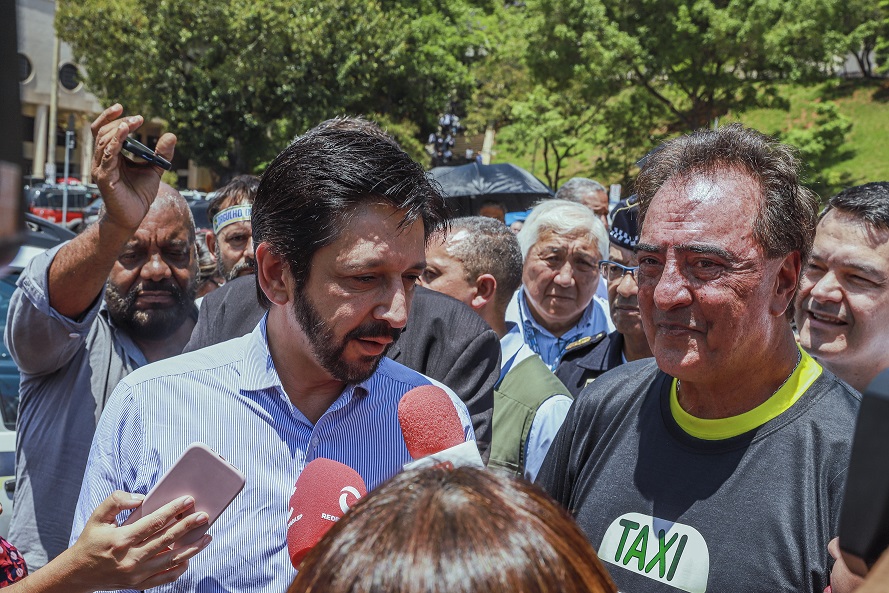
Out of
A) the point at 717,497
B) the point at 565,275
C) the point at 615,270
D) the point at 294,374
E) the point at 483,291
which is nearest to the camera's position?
the point at 717,497

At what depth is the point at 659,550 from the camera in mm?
1987

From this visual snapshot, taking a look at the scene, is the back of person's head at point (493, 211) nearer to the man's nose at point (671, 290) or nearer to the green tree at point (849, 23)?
the man's nose at point (671, 290)

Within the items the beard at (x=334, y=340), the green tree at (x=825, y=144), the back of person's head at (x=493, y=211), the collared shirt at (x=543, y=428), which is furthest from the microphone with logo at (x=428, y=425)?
the green tree at (x=825, y=144)

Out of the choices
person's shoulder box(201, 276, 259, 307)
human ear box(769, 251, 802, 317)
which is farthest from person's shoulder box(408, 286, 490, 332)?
human ear box(769, 251, 802, 317)

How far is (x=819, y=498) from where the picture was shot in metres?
1.85

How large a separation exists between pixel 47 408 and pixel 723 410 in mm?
2192

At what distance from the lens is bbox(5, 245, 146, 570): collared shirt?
9.23ft

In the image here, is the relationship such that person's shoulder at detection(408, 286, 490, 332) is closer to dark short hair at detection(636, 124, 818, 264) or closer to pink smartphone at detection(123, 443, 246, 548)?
dark short hair at detection(636, 124, 818, 264)

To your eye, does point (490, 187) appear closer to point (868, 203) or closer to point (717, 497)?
point (868, 203)

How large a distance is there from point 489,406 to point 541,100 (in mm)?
22232

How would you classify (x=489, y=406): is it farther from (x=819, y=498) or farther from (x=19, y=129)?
(x=19, y=129)

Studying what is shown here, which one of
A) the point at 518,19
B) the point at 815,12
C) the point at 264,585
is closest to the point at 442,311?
the point at 264,585

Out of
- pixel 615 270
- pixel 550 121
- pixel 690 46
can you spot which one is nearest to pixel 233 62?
pixel 550 121

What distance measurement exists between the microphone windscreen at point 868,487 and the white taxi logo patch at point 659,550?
1.10 metres
